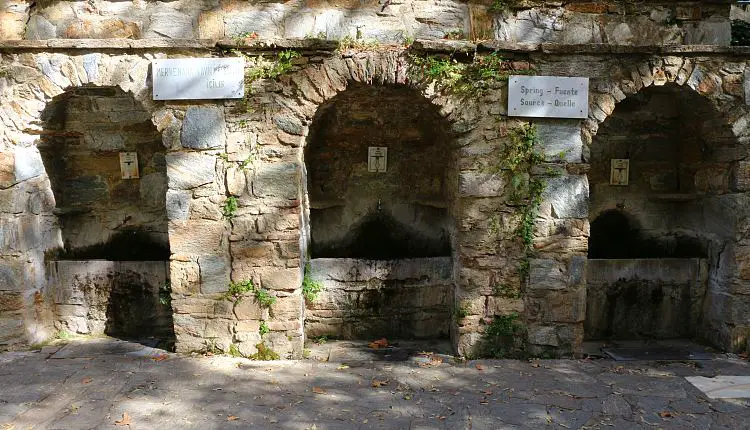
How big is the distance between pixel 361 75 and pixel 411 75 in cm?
34

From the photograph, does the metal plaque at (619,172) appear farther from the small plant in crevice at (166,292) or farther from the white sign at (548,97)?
the small plant in crevice at (166,292)

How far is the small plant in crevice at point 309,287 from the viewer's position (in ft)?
13.5

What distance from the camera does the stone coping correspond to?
140 inches

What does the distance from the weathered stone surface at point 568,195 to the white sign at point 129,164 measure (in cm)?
335

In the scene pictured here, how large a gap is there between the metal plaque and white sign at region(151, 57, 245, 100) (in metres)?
3.15

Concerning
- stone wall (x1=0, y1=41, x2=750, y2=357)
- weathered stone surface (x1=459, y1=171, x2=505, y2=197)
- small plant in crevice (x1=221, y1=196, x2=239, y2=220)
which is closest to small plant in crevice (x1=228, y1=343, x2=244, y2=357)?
stone wall (x1=0, y1=41, x2=750, y2=357)

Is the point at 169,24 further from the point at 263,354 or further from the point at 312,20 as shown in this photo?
the point at 263,354

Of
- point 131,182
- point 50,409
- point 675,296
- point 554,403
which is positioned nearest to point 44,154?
point 131,182

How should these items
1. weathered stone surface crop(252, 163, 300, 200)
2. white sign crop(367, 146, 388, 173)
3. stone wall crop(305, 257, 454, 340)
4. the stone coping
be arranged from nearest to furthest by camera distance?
1. the stone coping
2. weathered stone surface crop(252, 163, 300, 200)
3. stone wall crop(305, 257, 454, 340)
4. white sign crop(367, 146, 388, 173)

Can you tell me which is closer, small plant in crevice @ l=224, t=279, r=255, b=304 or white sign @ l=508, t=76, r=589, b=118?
white sign @ l=508, t=76, r=589, b=118

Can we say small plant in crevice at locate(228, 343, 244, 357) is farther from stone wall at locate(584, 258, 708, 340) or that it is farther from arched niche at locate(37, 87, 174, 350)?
stone wall at locate(584, 258, 708, 340)

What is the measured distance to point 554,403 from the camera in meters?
3.13

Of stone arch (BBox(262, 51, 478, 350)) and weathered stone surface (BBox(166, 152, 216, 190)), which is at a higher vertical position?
stone arch (BBox(262, 51, 478, 350))

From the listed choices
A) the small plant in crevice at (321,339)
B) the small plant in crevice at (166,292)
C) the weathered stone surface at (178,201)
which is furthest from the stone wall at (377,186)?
the small plant in crevice at (166,292)
